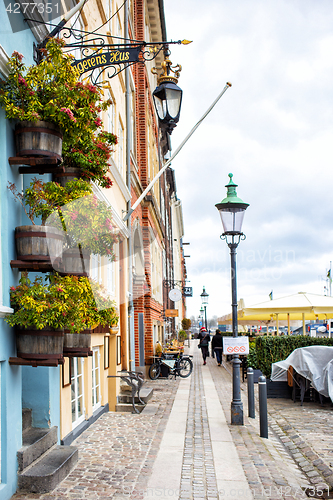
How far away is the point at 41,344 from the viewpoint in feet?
14.9

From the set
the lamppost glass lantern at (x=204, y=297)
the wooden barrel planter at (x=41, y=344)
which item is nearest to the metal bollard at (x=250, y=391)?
the wooden barrel planter at (x=41, y=344)

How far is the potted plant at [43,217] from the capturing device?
4566 mm

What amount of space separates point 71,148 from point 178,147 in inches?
171

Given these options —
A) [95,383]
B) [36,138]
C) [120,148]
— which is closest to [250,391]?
[95,383]

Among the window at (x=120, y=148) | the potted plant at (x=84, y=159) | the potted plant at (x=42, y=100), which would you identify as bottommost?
the potted plant at (x=84, y=159)

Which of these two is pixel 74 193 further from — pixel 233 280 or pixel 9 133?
pixel 233 280

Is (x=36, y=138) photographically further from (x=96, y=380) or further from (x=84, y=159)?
(x=96, y=380)

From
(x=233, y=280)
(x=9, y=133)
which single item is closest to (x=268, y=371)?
(x=233, y=280)

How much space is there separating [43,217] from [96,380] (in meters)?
5.68

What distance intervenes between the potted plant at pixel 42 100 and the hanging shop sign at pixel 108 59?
142cm

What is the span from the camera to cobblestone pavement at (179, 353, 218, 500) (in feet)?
16.6

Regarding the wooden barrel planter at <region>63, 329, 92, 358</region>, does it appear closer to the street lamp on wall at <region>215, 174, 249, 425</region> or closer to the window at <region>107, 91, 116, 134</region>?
the street lamp on wall at <region>215, 174, 249, 425</region>

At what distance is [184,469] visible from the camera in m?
5.82

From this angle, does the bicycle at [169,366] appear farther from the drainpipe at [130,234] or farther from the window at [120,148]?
the window at [120,148]
